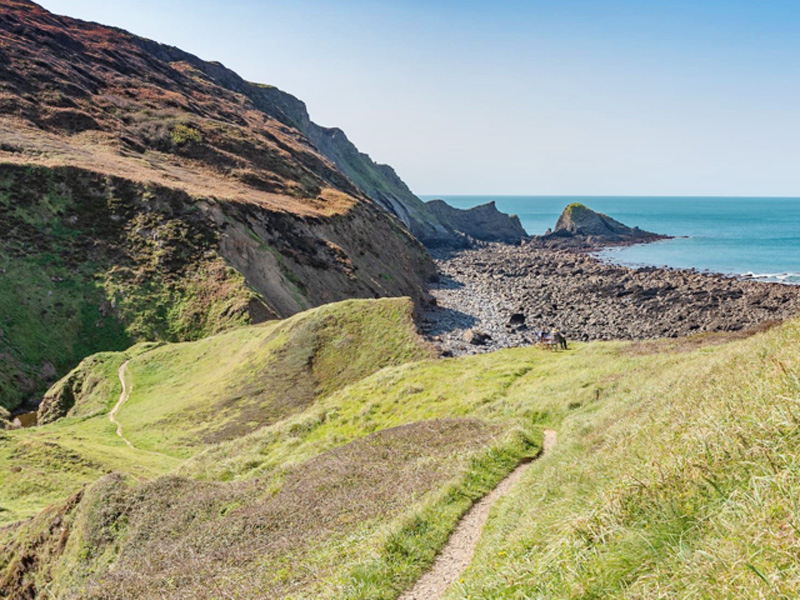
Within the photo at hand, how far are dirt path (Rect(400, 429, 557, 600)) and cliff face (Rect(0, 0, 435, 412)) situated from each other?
142ft

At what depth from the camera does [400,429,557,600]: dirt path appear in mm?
8609

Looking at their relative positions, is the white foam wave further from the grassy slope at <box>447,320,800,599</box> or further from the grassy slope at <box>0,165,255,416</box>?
the grassy slope at <box>447,320,800,599</box>

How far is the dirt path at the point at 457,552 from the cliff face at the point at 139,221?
4314cm

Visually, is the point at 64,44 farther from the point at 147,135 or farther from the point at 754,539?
the point at 754,539

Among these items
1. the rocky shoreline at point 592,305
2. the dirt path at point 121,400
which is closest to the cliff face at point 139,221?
the dirt path at point 121,400

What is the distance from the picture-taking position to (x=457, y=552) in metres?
9.85

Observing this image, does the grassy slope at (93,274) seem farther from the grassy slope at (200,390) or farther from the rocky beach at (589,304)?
the rocky beach at (589,304)

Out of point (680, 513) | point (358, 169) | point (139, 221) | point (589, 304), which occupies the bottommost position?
point (589, 304)

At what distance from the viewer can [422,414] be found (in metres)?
23.8

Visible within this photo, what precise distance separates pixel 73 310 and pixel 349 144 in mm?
152574

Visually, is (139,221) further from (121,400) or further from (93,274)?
(121,400)

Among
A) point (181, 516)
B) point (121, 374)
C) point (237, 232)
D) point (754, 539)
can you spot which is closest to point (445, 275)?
point (237, 232)

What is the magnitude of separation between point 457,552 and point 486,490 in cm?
303

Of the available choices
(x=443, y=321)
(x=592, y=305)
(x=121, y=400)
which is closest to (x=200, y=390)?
(x=121, y=400)
